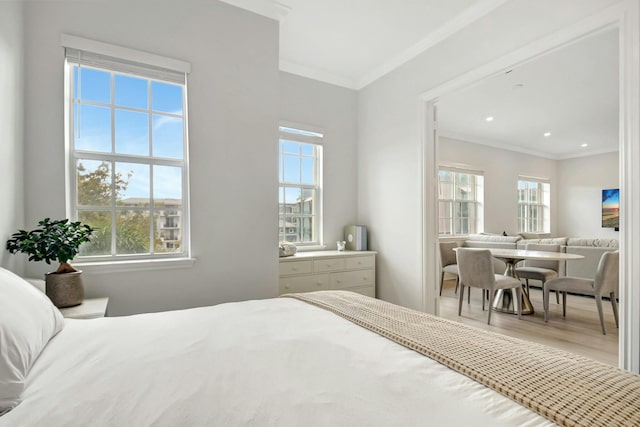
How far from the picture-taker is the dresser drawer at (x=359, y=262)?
379 cm

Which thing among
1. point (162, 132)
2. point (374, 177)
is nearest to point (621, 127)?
point (374, 177)

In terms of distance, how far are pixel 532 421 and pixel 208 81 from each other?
9.47 feet

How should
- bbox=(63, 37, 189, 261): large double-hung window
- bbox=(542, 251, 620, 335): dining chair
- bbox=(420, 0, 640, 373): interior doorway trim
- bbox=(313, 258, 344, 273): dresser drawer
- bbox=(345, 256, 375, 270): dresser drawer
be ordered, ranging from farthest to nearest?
bbox=(345, 256, 375, 270): dresser drawer, bbox=(313, 258, 344, 273): dresser drawer, bbox=(542, 251, 620, 335): dining chair, bbox=(63, 37, 189, 261): large double-hung window, bbox=(420, 0, 640, 373): interior doorway trim

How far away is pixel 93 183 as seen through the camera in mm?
2443

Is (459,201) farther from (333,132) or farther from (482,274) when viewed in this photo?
(333,132)

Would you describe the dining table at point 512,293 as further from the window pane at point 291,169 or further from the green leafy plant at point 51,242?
the green leafy plant at point 51,242

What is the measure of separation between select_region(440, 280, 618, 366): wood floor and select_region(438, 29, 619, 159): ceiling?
246 cm

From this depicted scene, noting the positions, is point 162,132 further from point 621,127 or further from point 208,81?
point 621,127

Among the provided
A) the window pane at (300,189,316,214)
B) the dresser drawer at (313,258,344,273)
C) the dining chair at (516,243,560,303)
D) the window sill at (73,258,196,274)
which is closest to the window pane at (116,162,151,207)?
the window sill at (73,258,196,274)

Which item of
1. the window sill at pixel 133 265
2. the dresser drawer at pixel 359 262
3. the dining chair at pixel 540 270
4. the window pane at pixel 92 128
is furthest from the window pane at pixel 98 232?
the dining chair at pixel 540 270

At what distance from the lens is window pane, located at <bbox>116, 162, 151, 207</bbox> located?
254 cm

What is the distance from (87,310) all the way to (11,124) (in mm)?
1178

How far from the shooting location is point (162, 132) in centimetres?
268

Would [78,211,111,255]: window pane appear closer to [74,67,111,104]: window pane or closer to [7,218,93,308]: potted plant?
[7,218,93,308]: potted plant
